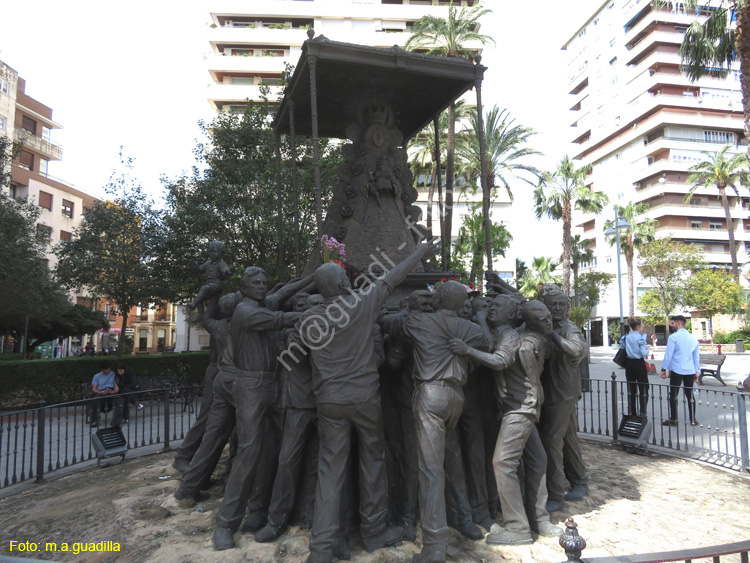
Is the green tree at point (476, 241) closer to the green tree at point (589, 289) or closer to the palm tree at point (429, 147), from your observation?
the palm tree at point (429, 147)

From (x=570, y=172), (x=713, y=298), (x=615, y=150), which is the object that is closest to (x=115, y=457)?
(x=570, y=172)

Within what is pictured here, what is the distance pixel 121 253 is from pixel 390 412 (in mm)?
15418

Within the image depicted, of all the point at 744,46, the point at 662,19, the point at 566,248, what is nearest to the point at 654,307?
the point at 566,248

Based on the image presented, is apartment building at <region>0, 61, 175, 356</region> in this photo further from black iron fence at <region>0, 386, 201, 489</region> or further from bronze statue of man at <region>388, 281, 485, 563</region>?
bronze statue of man at <region>388, 281, 485, 563</region>

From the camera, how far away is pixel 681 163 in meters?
54.2

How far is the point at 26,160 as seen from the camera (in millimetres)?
37906

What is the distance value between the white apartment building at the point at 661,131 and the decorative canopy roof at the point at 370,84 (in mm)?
52002

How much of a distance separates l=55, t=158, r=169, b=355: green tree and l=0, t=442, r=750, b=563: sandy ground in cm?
1080

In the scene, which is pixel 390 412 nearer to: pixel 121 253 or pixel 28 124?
pixel 121 253

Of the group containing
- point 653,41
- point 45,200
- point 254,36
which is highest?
point 653,41

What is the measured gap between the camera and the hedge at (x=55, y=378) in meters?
13.9

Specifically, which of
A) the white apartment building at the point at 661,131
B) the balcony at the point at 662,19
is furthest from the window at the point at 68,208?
the balcony at the point at 662,19

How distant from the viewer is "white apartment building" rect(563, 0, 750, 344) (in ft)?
177

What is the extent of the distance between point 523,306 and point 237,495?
133 inches
